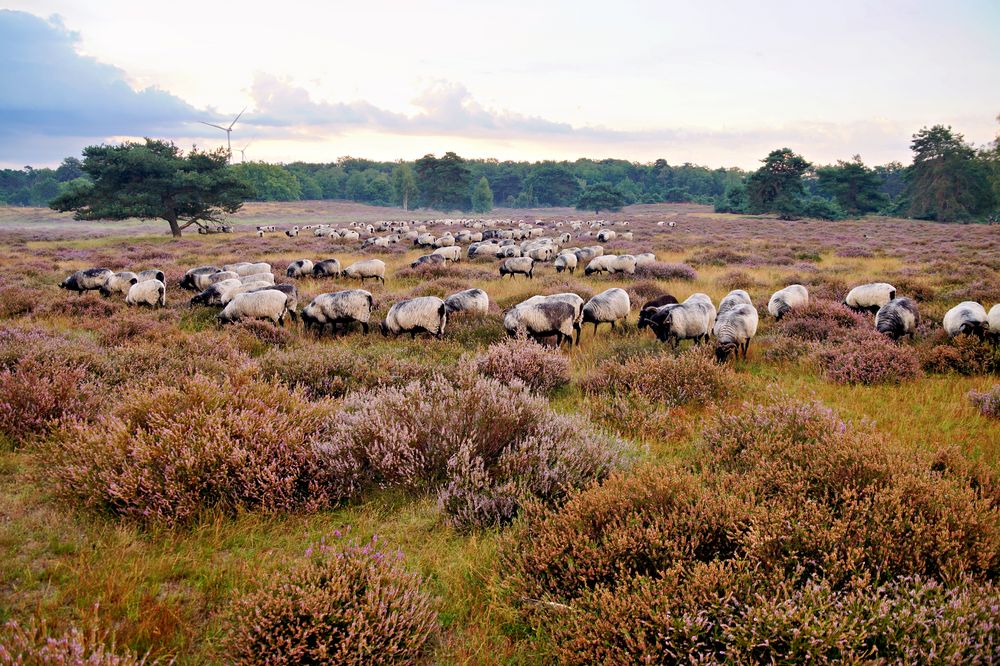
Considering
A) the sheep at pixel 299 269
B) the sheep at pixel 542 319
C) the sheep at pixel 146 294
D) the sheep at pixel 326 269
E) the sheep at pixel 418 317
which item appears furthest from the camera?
the sheep at pixel 326 269

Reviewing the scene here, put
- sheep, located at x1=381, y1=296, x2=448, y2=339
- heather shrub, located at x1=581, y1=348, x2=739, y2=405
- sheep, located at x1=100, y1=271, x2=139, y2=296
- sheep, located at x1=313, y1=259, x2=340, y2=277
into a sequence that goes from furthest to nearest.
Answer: sheep, located at x1=313, y1=259, x2=340, y2=277 → sheep, located at x1=100, y1=271, x2=139, y2=296 → sheep, located at x1=381, y1=296, x2=448, y2=339 → heather shrub, located at x1=581, y1=348, x2=739, y2=405

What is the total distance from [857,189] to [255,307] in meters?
76.4

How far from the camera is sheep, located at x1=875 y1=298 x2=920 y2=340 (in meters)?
8.70

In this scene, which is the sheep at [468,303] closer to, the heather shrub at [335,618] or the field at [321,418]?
the field at [321,418]

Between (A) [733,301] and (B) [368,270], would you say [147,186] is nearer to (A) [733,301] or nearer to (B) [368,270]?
(B) [368,270]

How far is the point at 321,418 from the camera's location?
5.11 metres

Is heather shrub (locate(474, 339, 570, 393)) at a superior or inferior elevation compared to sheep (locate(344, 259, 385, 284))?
inferior

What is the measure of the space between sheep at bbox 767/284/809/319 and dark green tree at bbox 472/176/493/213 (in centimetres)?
8805

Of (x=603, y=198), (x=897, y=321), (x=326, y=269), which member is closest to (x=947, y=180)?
(x=603, y=198)

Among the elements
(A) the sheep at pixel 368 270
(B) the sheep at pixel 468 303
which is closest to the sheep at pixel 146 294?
(A) the sheep at pixel 368 270

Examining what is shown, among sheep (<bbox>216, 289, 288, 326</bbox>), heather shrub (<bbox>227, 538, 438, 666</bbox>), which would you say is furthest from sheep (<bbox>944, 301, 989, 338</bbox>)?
sheep (<bbox>216, 289, 288, 326</bbox>)

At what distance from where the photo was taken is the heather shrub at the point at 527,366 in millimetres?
6703

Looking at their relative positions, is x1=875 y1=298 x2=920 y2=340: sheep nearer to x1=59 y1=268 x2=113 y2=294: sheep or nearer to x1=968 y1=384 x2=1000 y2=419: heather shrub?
x1=968 y1=384 x2=1000 y2=419: heather shrub

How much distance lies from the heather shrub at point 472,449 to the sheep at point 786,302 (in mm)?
7785
